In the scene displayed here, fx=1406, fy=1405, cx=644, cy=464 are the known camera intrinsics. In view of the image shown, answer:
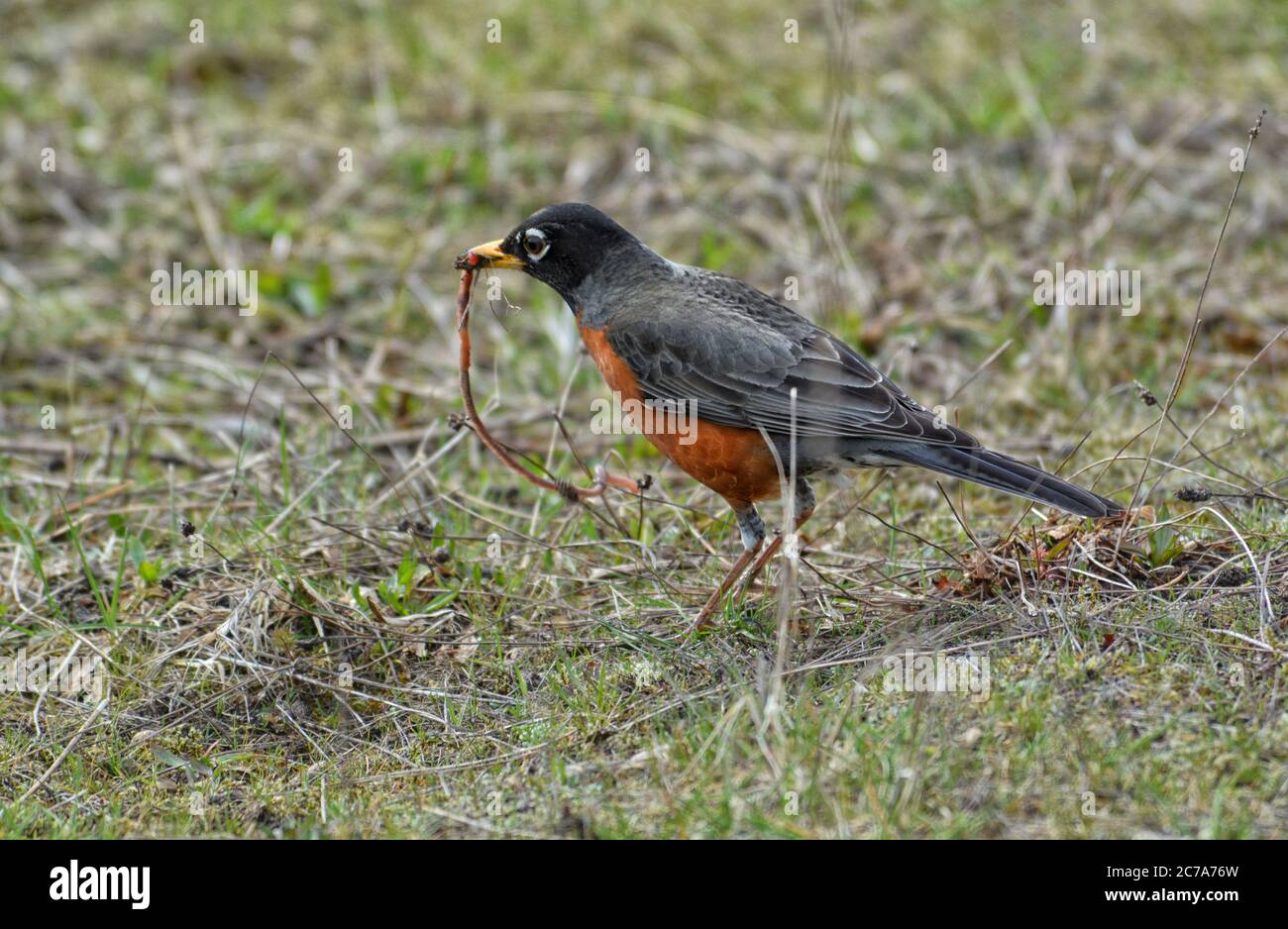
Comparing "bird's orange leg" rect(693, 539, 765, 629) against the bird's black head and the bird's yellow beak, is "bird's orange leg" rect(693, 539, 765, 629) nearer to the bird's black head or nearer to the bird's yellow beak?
the bird's black head

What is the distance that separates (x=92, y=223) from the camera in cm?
898

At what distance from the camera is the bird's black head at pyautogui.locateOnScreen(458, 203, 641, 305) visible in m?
5.72

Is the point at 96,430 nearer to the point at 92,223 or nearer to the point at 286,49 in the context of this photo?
the point at 92,223

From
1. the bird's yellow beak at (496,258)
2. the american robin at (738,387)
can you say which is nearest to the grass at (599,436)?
the american robin at (738,387)

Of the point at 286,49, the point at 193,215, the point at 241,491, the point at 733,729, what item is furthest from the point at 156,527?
the point at 286,49

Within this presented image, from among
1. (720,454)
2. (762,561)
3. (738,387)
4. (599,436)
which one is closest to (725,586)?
(762,561)

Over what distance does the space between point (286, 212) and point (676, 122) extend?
2663mm

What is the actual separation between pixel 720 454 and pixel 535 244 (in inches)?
50.2

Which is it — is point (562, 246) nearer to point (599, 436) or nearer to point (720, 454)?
point (720, 454)

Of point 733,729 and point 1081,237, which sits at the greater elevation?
point 1081,237

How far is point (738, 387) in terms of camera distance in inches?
206

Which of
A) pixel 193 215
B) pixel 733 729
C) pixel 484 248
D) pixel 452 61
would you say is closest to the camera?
pixel 733 729

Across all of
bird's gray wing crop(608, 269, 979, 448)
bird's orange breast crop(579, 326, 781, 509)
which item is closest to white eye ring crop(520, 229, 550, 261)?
bird's gray wing crop(608, 269, 979, 448)

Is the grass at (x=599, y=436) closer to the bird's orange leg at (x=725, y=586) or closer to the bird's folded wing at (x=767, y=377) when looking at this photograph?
the bird's orange leg at (x=725, y=586)
